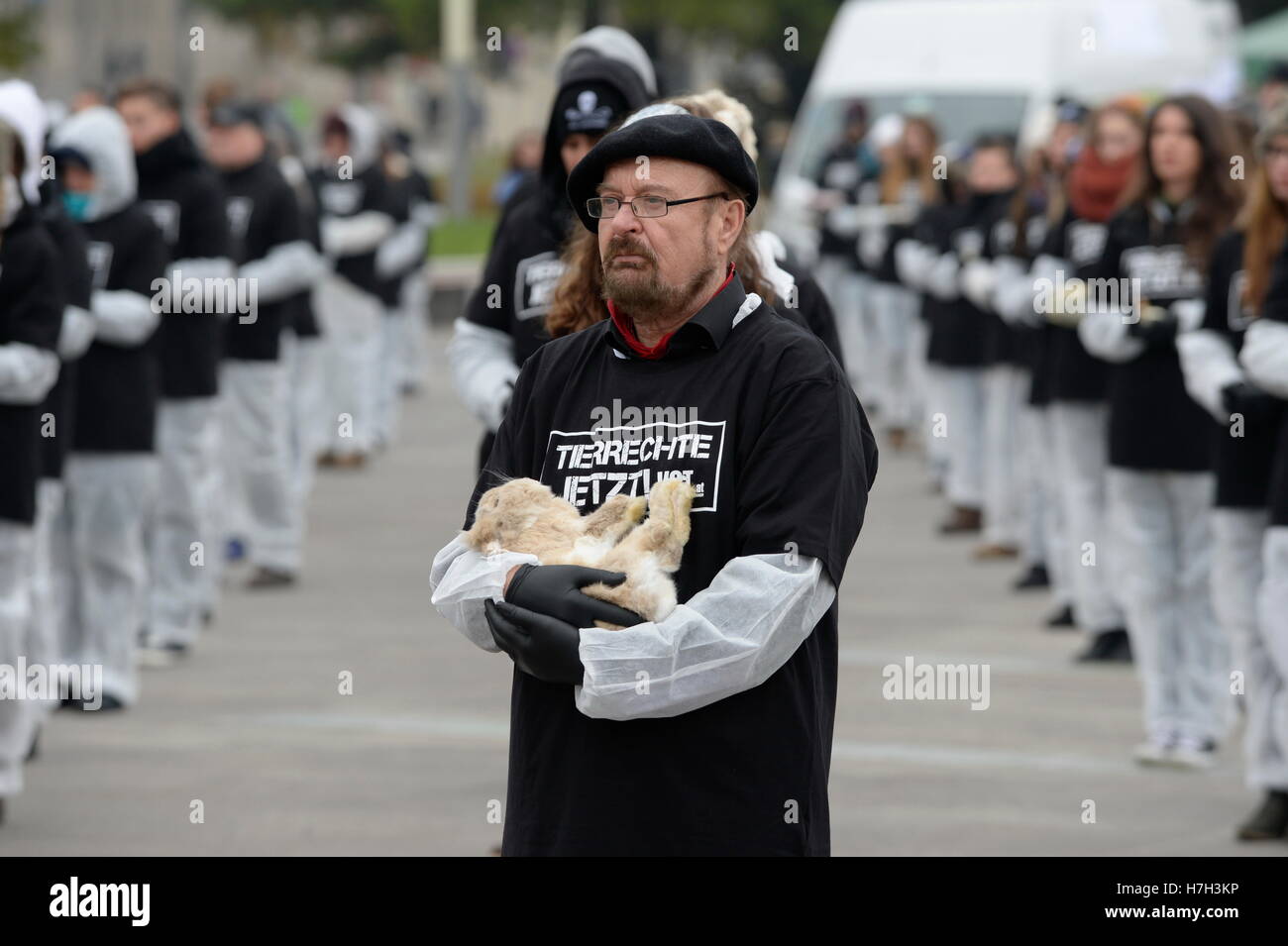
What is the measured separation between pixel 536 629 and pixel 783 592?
41cm

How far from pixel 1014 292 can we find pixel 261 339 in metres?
3.92

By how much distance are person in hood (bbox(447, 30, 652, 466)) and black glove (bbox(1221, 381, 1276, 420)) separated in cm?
218

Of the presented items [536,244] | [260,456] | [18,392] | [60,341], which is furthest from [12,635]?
[260,456]

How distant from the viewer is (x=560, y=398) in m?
4.15

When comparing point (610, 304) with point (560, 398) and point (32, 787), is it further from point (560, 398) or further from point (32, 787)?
point (32, 787)

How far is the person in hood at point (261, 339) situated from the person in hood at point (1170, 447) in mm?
4938

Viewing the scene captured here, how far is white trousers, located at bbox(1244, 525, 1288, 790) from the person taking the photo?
712cm

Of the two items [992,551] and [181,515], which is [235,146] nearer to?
[181,515]

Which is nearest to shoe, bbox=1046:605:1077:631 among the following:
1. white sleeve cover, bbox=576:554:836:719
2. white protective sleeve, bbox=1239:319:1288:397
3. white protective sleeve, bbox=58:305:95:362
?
white protective sleeve, bbox=1239:319:1288:397

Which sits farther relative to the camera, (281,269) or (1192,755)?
(281,269)

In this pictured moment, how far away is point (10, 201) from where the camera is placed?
7730mm

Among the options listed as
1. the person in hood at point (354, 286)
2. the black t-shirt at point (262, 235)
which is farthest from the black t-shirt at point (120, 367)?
the person in hood at point (354, 286)

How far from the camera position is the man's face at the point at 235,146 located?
12.4 meters

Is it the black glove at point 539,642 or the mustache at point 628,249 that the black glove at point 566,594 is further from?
the mustache at point 628,249
